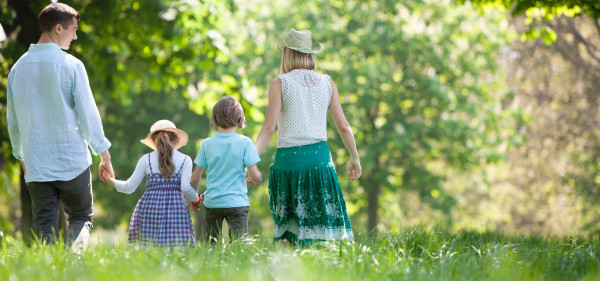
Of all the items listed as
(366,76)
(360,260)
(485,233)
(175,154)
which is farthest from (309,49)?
(366,76)

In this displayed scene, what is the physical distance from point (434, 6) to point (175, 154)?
16.9 metres

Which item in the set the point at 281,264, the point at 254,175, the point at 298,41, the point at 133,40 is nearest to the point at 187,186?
the point at 254,175

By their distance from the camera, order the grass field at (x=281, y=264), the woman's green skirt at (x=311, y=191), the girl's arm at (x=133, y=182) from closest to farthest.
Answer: the grass field at (x=281, y=264) < the girl's arm at (x=133, y=182) < the woman's green skirt at (x=311, y=191)

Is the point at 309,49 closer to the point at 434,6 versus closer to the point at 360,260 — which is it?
the point at 360,260

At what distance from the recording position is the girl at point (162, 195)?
5.56 m

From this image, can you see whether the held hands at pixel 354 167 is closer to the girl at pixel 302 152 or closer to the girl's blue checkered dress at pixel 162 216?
the girl at pixel 302 152

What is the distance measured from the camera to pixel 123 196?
68.2ft

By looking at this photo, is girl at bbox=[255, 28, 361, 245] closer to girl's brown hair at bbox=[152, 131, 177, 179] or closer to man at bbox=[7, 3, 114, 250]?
girl's brown hair at bbox=[152, 131, 177, 179]

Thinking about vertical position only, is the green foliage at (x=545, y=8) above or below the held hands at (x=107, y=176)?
above

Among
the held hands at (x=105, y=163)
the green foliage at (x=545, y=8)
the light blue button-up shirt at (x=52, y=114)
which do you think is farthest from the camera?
the green foliage at (x=545, y=8)

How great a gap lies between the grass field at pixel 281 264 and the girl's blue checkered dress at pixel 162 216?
1.98 ft

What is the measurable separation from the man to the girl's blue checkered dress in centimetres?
48

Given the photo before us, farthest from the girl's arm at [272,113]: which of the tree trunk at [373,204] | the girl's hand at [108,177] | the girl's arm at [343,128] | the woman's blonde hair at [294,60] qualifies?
the tree trunk at [373,204]

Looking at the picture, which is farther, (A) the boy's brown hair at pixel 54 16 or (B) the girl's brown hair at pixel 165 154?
(B) the girl's brown hair at pixel 165 154
